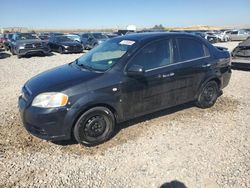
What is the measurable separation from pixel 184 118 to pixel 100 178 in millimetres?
2615

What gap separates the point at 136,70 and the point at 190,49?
1685mm

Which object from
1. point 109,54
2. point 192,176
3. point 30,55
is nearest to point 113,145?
point 192,176

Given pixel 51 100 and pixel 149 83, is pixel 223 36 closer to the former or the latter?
pixel 149 83

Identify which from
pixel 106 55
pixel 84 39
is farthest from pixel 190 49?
pixel 84 39

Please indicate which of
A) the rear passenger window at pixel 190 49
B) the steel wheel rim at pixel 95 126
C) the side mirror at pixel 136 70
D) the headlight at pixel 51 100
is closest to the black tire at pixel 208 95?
the rear passenger window at pixel 190 49

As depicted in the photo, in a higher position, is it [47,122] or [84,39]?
[84,39]

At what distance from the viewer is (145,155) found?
3932 mm

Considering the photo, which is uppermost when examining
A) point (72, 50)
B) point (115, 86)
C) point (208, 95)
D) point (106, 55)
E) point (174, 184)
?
point (106, 55)

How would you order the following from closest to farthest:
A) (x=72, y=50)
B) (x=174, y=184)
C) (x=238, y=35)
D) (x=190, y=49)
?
(x=174, y=184), (x=190, y=49), (x=72, y=50), (x=238, y=35)

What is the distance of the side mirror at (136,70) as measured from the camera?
4.13m

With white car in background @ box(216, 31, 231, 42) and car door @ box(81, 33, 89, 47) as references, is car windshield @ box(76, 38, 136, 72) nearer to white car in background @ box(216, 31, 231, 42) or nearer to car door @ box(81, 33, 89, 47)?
car door @ box(81, 33, 89, 47)

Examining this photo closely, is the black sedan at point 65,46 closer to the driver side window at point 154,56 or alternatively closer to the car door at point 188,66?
the car door at point 188,66

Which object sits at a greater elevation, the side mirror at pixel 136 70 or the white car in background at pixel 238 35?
the side mirror at pixel 136 70

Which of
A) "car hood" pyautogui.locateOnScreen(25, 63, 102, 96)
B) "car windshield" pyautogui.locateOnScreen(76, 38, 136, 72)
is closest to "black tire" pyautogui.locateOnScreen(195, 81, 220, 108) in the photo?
"car windshield" pyautogui.locateOnScreen(76, 38, 136, 72)
